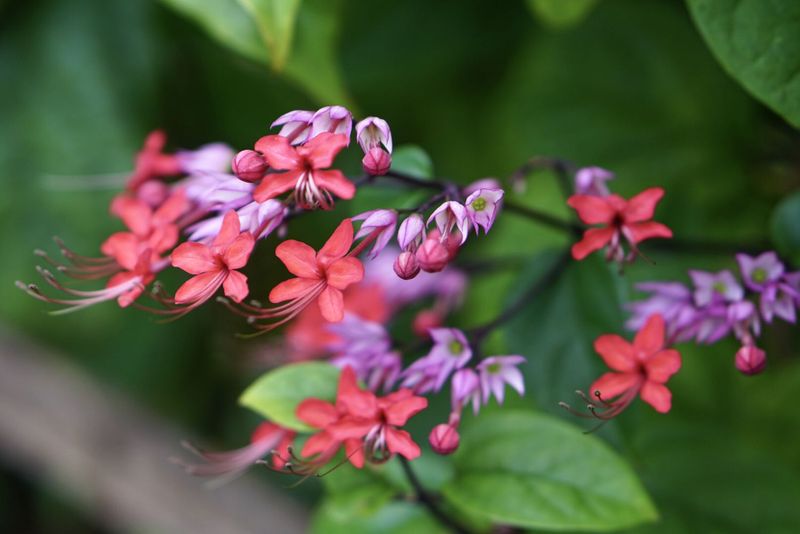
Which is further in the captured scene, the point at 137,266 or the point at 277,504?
the point at 277,504

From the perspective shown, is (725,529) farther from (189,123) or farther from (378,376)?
(189,123)

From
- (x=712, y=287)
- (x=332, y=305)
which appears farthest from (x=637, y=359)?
(x=332, y=305)

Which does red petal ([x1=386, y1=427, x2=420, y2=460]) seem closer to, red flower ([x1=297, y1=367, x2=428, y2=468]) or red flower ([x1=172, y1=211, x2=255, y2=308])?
red flower ([x1=297, y1=367, x2=428, y2=468])

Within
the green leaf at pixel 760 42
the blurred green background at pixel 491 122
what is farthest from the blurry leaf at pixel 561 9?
the blurred green background at pixel 491 122

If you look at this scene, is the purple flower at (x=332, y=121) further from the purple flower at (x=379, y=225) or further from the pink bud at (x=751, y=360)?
the pink bud at (x=751, y=360)

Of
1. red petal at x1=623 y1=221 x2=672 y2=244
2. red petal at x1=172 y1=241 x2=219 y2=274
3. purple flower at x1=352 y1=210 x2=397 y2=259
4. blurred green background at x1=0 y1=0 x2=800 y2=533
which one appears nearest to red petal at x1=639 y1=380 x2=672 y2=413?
red petal at x1=623 y1=221 x2=672 y2=244

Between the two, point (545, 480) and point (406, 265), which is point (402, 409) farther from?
point (545, 480)

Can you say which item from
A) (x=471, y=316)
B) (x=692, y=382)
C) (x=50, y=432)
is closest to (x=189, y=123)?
(x=471, y=316)
